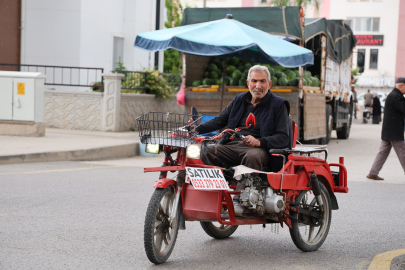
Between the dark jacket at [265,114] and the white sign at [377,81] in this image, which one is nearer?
the dark jacket at [265,114]

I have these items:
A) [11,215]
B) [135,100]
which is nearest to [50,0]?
[135,100]

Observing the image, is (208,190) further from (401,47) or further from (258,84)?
(401,47)

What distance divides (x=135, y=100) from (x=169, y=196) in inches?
507

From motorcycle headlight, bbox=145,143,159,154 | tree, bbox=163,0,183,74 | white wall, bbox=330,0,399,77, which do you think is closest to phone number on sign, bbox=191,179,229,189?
motorcycle headlight, bbox=145,143,159,154

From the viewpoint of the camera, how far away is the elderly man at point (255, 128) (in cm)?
478

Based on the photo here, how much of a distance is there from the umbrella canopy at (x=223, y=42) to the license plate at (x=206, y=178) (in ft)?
24.3

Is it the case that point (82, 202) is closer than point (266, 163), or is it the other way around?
point (266, 163)

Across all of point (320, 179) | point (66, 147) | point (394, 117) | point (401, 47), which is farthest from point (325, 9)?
point (320, 179)

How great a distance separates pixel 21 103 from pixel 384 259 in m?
10.8

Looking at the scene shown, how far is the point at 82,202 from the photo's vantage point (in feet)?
22.8

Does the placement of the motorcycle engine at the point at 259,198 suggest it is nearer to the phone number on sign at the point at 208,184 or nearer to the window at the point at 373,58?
the phone number on sign at the point at 208,184

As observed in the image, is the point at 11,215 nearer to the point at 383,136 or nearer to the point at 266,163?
the point at 266,163

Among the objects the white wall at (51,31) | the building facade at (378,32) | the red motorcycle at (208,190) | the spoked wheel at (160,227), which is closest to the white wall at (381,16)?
the building facade at (378,32)

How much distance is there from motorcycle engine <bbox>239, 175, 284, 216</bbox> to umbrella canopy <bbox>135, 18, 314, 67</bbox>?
710 cm
